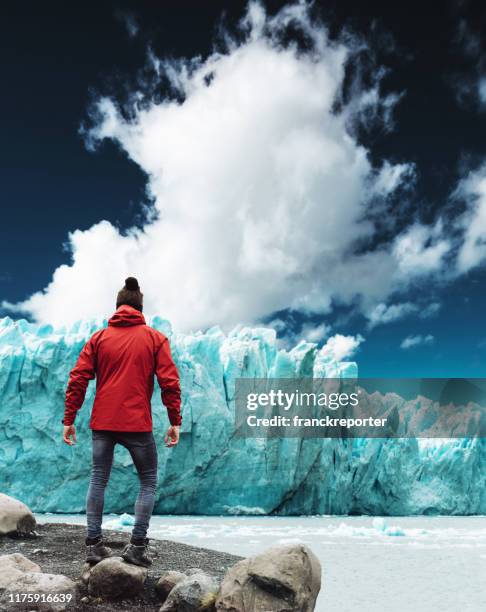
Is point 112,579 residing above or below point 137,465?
below

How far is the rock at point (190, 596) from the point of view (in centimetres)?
255

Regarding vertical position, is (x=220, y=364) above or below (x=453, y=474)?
above

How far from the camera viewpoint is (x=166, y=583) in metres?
2.72

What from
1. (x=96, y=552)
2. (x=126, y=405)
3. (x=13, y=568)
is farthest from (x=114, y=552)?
(x=126, y=405)

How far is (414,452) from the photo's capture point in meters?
17.4

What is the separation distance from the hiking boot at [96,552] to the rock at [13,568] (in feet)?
0.92

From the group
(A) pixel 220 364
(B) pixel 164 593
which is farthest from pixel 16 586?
(A) pixel 220 364

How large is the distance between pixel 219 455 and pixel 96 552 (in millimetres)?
12633

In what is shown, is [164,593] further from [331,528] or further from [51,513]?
[51,513]

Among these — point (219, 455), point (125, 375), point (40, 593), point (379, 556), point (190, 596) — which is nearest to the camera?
point (40, 593)

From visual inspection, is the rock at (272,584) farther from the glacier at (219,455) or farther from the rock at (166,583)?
the glacier at (219,455)

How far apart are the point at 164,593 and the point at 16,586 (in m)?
0.61

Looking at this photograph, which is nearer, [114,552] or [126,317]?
[126,317]

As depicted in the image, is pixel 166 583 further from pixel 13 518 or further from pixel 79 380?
pixel 13 518
